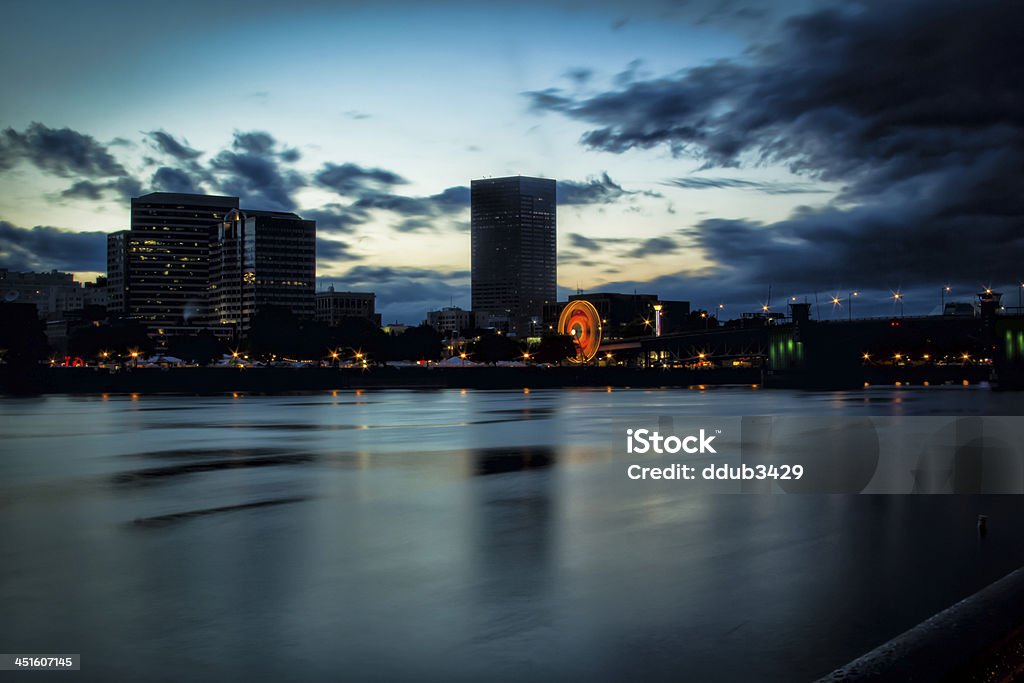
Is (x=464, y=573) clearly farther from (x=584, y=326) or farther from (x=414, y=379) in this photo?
(x=584, y=326)

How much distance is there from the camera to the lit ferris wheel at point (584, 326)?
182m

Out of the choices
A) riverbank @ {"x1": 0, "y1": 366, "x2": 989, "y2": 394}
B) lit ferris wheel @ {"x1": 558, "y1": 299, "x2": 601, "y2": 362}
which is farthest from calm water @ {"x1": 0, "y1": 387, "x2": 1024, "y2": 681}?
lit ferris wheel @ {"x1": 558, "y1": 299, "x2": 601, "y2": 362}

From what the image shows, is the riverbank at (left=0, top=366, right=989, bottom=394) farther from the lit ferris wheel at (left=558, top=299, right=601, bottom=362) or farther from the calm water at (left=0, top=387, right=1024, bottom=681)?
the calm water at (left=0, top=387, right=1024, bottom=681)

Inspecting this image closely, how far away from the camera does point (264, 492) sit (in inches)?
861

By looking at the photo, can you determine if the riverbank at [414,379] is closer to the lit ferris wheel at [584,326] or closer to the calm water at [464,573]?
the lit ferris wheel at [584,326]

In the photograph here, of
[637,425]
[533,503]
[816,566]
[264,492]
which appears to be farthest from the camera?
[637,425]

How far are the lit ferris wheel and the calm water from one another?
156 meters

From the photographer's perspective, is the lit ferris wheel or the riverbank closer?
the riverbank

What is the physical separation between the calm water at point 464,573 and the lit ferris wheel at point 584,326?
155772mm

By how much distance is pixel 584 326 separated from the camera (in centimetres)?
18525

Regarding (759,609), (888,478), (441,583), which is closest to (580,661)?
(759,609)

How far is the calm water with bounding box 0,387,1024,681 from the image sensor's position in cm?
894

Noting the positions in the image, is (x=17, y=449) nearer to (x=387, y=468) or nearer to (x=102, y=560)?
(x=387, y=468)

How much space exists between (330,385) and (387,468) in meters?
105
